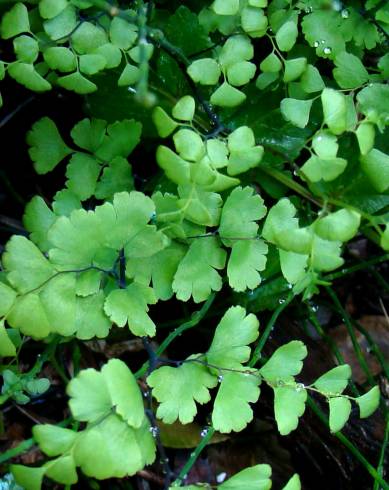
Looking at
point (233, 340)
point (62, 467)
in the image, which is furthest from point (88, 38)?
point (62, 467)

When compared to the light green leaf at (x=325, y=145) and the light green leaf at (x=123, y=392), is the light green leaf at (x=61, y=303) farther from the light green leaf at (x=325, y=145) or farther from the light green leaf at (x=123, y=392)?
the light green leaf at (x=325, y=145)

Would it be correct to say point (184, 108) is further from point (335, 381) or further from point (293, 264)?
point (335, 381)

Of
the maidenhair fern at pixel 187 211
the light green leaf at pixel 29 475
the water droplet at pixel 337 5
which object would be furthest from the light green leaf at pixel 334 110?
the light green leaf at pixel 29 475

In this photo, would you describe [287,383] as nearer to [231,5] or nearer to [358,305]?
[231,5]

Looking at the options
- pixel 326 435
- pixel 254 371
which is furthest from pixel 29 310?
pixel 326 435

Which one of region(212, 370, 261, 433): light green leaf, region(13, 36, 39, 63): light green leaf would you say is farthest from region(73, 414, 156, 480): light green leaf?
region(13, 36, 39, 63): light green leaf

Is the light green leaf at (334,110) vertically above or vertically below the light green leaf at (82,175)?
above

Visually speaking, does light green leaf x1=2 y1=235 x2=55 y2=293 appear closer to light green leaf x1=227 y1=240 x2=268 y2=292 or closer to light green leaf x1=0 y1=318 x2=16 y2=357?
light green leaf x1=0 y1=318 x2=16 y2=357
